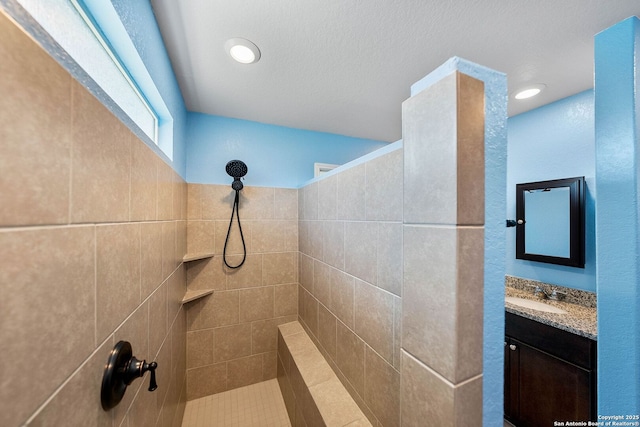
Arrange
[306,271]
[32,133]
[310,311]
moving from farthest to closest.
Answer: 1. [306,271]
2. [310,311]
3. [32,133]

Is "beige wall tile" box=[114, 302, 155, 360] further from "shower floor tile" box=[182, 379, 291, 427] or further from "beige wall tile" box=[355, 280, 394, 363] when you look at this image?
"shower floor tile" box=[182, 379, 291, 427]

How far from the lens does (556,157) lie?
167cm

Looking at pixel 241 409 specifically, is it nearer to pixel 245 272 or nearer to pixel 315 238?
pixel 245 272

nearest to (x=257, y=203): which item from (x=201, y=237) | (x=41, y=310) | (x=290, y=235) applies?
(x=290, y=235)

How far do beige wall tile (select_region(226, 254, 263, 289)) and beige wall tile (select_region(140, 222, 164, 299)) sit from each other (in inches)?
32.6

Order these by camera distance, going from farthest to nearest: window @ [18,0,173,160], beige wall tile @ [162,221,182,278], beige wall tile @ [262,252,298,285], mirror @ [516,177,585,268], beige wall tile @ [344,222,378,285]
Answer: beige wall tile @ [262,252,298,285]
mirror @ [516,177,585,268]
beige wall tile @ [162,221,182,278]
beige wall tile @ [344,222,378,285]
window @ [18,0,173,160]

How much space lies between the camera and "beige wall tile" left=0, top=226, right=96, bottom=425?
278 millimetres

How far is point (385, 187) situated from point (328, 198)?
1.83ft

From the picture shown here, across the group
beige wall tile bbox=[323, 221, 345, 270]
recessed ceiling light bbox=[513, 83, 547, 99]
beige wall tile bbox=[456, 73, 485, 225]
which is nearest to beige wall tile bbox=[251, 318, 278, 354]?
beige wall tile bbox=[323, 221, 345, 270]

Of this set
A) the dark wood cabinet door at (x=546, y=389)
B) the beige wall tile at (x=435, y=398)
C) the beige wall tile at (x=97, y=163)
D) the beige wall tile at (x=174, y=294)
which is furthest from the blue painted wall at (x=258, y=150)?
the dark wood cabinet door at (x=546, y=389)

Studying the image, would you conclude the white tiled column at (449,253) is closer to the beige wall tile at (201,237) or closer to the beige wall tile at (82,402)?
the beige wall tile at (82,402)

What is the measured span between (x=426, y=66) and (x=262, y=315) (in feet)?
7.28

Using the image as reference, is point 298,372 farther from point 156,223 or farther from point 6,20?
point 6,20

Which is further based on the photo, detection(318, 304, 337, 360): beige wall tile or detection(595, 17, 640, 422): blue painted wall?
detection(318, 304, 337, 360): beige wall tile
